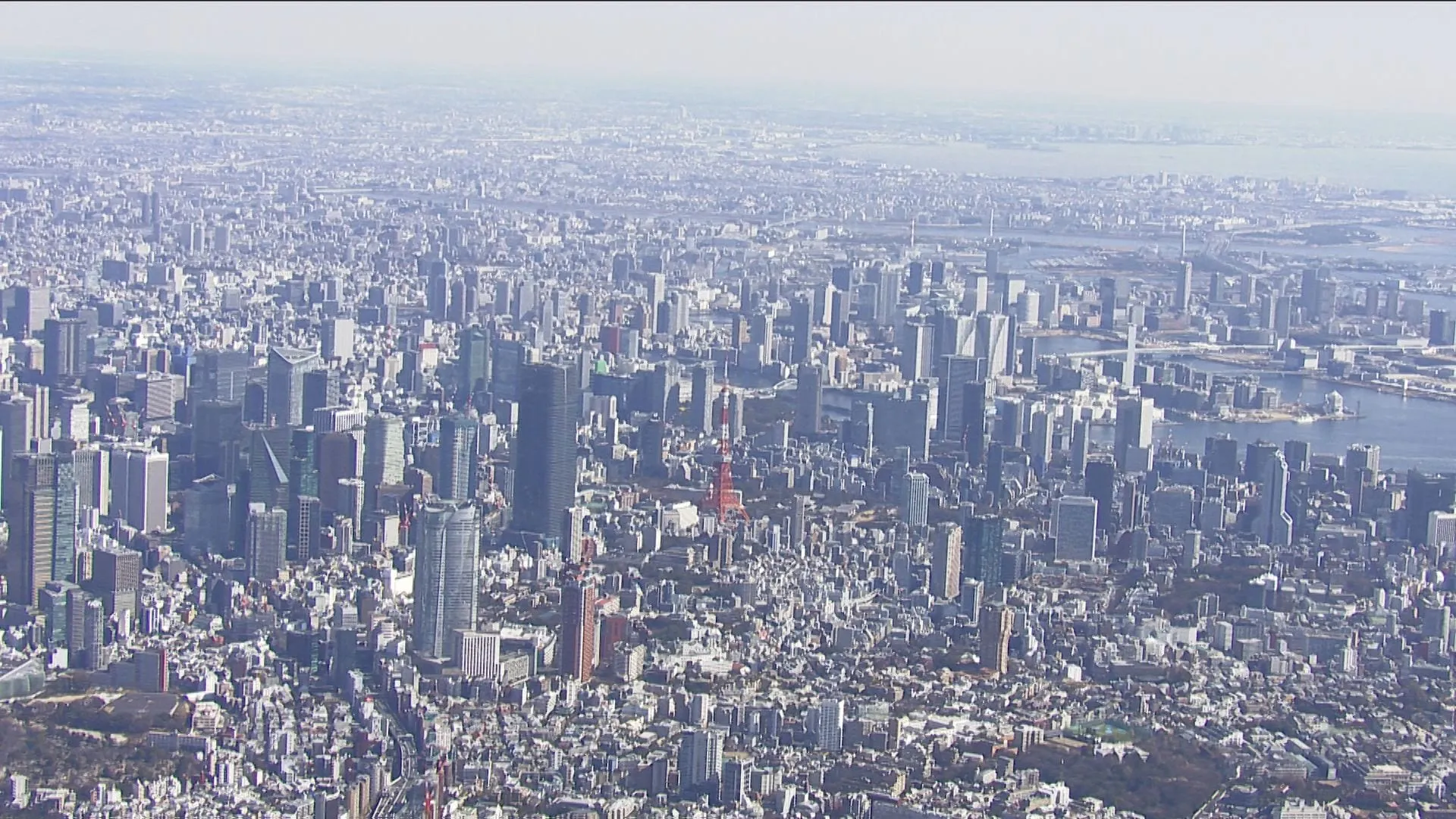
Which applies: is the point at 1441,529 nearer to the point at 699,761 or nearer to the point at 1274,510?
the point at 1274,510

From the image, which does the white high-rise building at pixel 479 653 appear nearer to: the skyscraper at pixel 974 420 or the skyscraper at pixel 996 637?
the skyscraper at pixel 996 637

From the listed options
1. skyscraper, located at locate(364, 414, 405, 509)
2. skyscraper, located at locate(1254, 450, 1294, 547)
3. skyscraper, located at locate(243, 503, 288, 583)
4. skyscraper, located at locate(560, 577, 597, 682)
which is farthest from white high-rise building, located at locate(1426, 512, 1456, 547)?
skyscraper, located at locate(243, 503, 288, 583)

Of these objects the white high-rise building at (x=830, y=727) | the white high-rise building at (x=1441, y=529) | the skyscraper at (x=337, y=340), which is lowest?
the white high-rise building at (x=830, y=727)

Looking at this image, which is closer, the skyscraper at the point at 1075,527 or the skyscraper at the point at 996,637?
the skyscraper at the point at 996,637

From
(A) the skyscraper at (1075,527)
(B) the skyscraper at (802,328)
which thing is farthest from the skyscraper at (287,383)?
(A) the skyscraper at (1075,527)

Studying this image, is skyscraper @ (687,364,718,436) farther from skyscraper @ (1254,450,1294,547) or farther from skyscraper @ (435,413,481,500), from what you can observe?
skyscraper @ (1254,450,1294,547)

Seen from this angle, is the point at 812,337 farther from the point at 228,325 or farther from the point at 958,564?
the point at 958,564

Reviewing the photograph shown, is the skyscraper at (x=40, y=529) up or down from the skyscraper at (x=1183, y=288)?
down
